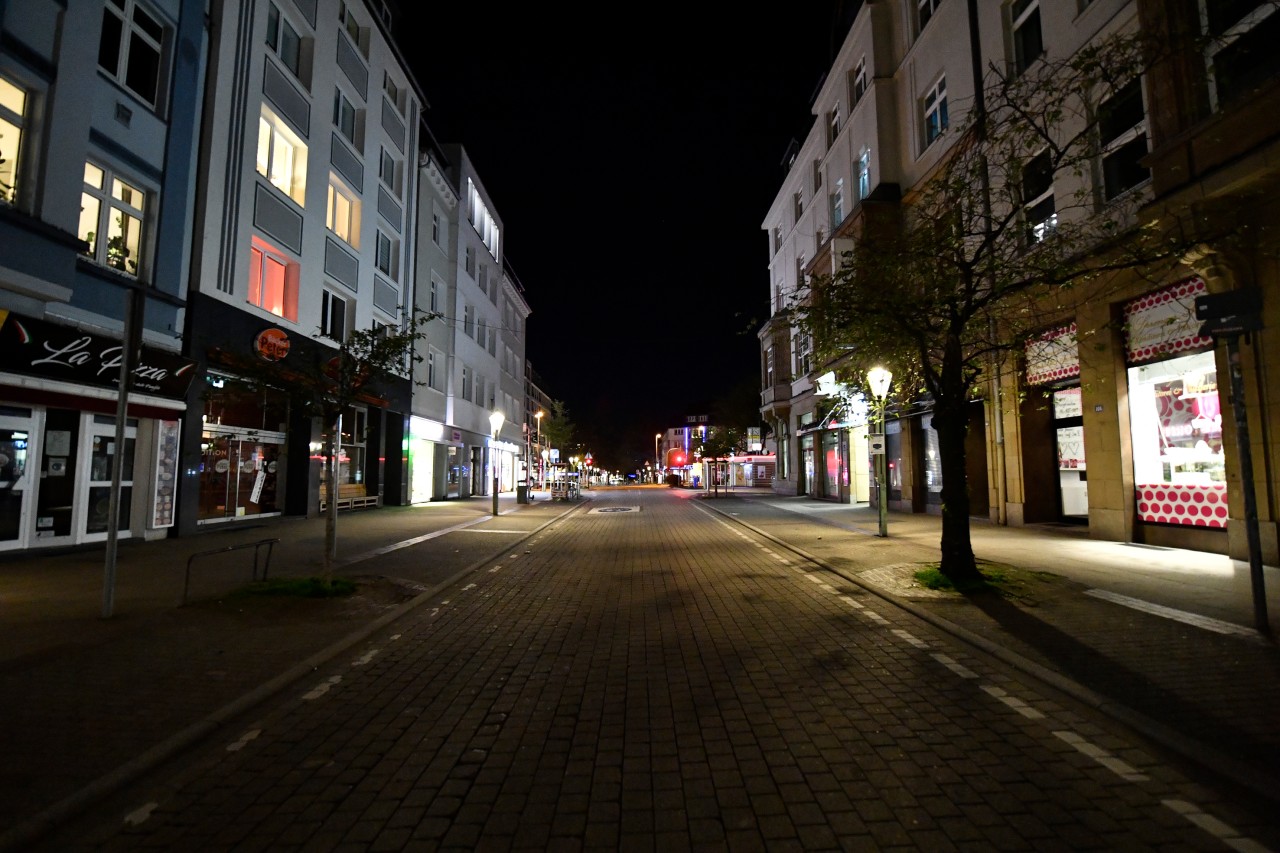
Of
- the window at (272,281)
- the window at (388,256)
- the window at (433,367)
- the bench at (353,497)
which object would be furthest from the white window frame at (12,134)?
the window at (433,367)

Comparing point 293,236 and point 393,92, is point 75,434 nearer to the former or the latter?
point 293,236

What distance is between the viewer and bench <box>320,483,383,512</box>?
23.2m

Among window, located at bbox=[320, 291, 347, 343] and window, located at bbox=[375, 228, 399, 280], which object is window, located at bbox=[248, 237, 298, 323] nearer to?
window, located at bbox=[320, 291, 347, 343]

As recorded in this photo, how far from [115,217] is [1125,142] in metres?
19.9

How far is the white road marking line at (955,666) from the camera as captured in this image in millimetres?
5504

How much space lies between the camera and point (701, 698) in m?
4.96

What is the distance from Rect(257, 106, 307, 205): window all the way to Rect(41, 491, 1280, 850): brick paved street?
16.2 meters

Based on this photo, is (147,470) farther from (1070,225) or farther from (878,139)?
(878,139)

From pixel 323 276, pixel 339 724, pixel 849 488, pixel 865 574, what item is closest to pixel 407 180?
pixel 323 276

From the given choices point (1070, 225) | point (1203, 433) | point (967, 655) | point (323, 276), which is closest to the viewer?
point (967, 655)

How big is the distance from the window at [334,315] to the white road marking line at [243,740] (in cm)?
1885

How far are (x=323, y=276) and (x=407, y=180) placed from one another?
8.78 metres

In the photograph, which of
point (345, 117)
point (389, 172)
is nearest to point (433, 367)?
point (389, 172)

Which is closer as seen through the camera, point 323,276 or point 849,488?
point 323,276
